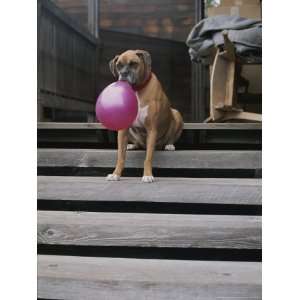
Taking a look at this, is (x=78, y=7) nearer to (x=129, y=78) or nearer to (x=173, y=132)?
(x=173, y=132)

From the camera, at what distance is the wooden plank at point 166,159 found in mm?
2498

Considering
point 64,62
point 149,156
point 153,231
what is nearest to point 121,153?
point 149,156

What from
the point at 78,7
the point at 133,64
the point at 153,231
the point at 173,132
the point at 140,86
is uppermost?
the point at 78,7

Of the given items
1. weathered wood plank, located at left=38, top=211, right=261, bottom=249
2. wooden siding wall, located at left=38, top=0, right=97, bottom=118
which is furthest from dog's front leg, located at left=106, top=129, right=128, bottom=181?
wooden siding wall, located at left=38, top=0, right=97, bottom=118

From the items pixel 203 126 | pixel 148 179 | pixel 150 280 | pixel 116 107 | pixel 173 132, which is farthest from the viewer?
pixel 203 126

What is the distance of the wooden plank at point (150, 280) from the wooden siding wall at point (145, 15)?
360cm

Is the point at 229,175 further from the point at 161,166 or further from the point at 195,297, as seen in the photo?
the point at 195,297

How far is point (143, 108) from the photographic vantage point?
8.00 feet

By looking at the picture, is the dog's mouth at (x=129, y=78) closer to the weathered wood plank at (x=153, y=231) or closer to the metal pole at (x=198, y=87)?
the weathered wood plank at (x=153, y=231)

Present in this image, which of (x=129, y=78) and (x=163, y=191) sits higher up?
(x=129, y=78)

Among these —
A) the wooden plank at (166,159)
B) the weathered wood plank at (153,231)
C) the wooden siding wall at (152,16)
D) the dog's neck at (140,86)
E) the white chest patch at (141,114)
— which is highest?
the wooden siding wall at (152,16)

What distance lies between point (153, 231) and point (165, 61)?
11.3 ft

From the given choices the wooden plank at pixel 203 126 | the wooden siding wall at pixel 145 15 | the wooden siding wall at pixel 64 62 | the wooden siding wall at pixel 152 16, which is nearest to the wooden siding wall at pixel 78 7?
the wooden siding wall at pixel 145 15
